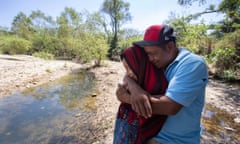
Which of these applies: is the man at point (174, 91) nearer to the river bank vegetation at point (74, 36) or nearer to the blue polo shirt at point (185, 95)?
the blue polo shirt at point (185, 95)

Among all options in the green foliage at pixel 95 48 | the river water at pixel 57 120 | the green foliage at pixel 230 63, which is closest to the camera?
the river water at pixel 57 120

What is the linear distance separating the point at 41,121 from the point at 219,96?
247 inches

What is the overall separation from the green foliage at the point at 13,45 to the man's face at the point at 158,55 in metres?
22.7

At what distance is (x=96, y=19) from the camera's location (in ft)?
63.5

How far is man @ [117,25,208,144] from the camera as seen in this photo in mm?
708

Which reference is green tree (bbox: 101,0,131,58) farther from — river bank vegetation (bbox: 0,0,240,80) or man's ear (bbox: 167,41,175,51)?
man's ear (bbox: 167,41,175,51)

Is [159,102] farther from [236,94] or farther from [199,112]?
[236,94]

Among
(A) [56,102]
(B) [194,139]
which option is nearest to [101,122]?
(A) [56,102]

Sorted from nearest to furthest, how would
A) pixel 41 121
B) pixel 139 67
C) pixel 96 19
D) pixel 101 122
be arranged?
1. pixel 139 67
2. pixel 101 122
3. pixel 41 121
4. pixel 96 19

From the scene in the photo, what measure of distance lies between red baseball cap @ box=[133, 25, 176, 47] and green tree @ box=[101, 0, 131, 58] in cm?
2068

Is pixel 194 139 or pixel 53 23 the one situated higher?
pixel 53 23

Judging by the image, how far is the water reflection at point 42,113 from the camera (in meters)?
3.18

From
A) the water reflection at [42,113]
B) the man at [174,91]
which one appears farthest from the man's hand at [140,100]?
the water reflection at [42,113]

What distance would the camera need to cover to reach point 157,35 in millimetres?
793
